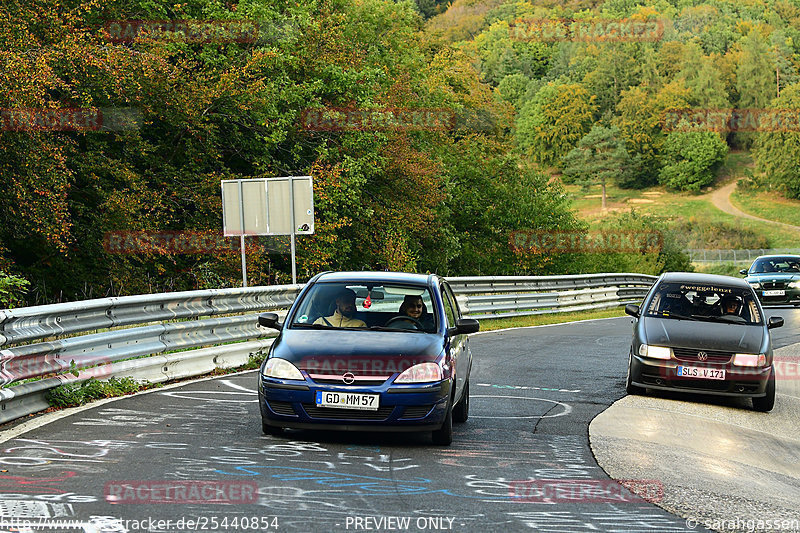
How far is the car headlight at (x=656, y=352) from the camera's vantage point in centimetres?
1188

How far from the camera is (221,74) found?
28641 mm

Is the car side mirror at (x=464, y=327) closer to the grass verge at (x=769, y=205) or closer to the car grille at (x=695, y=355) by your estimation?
the car grille at (x=695, y=355)

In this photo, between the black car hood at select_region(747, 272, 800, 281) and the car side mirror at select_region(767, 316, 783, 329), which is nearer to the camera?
the car side mirror at select_region(767, 316, 783, 329)

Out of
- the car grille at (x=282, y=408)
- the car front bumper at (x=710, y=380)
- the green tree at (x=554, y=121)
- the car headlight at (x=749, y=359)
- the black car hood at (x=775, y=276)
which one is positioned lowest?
the black car hood at (x=775, y=276)

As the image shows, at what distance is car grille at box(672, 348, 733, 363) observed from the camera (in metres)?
11.8

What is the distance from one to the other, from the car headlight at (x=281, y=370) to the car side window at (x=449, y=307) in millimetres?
1747

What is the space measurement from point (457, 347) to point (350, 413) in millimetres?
1697

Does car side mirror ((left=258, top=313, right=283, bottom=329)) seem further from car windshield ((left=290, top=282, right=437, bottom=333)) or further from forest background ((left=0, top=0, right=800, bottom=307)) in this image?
forest background ((left=0, top=0, right=800, bottom=307))

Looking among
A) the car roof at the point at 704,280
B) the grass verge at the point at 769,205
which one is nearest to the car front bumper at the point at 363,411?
the car roof at the point at 704,280

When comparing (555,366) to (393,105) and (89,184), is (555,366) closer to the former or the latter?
(89,184)

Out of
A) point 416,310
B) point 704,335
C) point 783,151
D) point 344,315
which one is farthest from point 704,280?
point 783,151

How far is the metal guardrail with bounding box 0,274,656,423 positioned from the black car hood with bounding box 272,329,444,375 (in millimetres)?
2232

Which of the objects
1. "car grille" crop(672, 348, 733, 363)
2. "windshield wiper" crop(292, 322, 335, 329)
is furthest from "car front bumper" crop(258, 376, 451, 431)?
"car grille" crop(672, 348, 733, 363)

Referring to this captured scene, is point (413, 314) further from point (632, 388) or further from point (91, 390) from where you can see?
point (632, 388)
